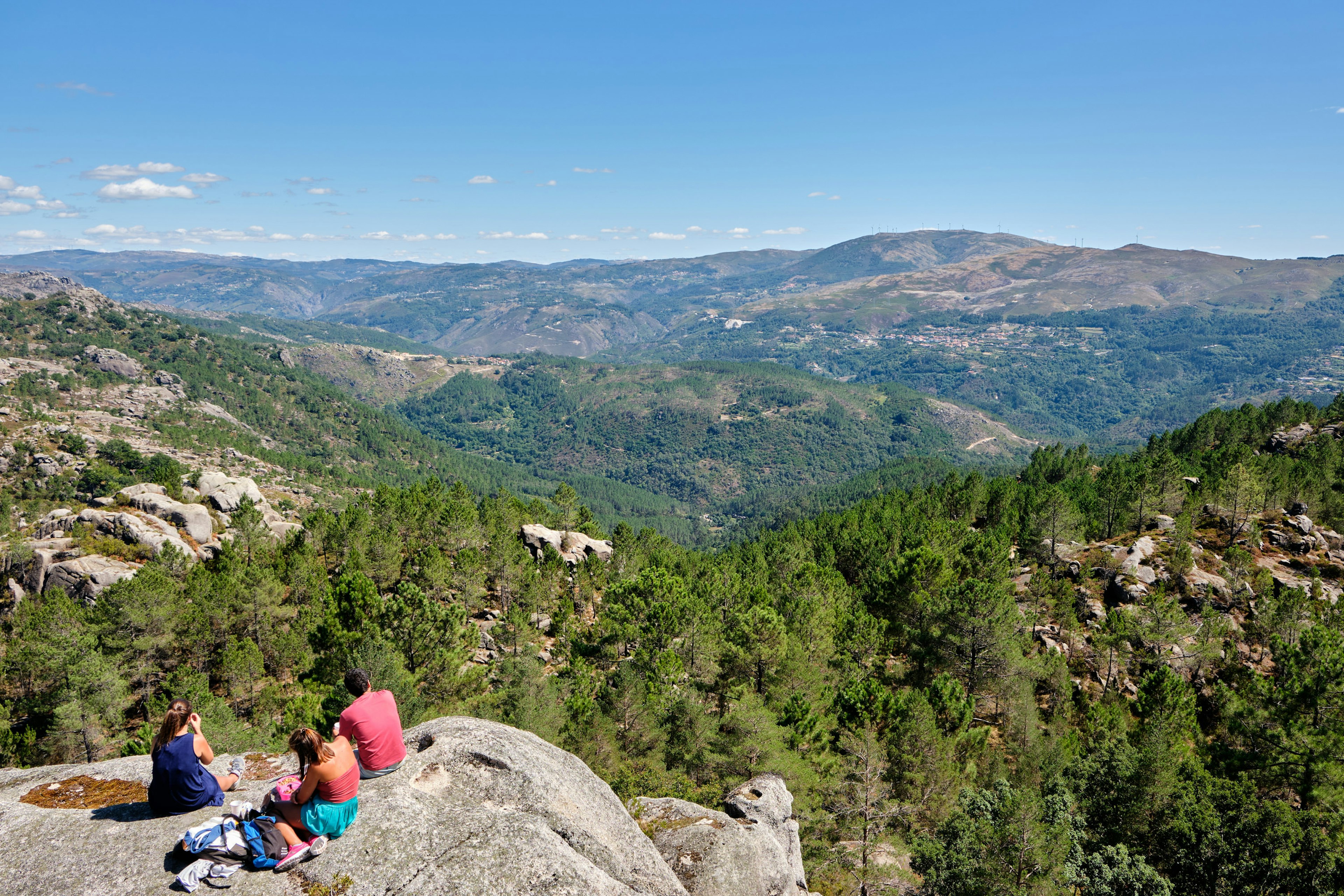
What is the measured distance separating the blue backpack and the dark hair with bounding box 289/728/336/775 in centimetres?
115

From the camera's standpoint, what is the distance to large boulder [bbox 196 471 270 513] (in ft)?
324

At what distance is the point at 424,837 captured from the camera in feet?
47.8

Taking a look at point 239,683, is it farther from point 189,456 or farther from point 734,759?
point 189,456

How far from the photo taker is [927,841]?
40.1m

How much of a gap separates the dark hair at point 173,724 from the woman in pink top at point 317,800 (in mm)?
2825

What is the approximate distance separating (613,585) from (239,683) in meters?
34.6

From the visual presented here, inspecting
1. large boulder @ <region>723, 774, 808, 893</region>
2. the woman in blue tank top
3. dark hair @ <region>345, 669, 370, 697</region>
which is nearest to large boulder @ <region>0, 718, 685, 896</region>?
the woman in blue tank top

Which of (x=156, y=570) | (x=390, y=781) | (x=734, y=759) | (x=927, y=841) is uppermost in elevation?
(x=390, y=781)

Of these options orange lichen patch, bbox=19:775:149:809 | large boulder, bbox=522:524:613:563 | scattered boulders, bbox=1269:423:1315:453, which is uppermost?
orange lichen patch, bbox=19:775:149:809

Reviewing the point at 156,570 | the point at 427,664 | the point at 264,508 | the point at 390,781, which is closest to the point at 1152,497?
the point at 427,664

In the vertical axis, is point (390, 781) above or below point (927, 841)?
above

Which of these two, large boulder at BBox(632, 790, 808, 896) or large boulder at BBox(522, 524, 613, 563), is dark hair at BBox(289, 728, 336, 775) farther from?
large boulder at BBox(522, 524, 613, 563)

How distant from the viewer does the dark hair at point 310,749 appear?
13.4 meters

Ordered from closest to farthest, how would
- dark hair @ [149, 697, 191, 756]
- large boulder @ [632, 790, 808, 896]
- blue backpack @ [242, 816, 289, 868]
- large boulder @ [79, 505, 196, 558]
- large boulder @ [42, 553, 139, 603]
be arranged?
blue backpack @ [242, 816, 289, 868] < dark hair @ [149, 697, 191, 756] < large boulder @ [632, 790, 808, 896] < large boulder @ [42, 553, 139, 603] < large boulder @ [79, 505, 196, 558]
